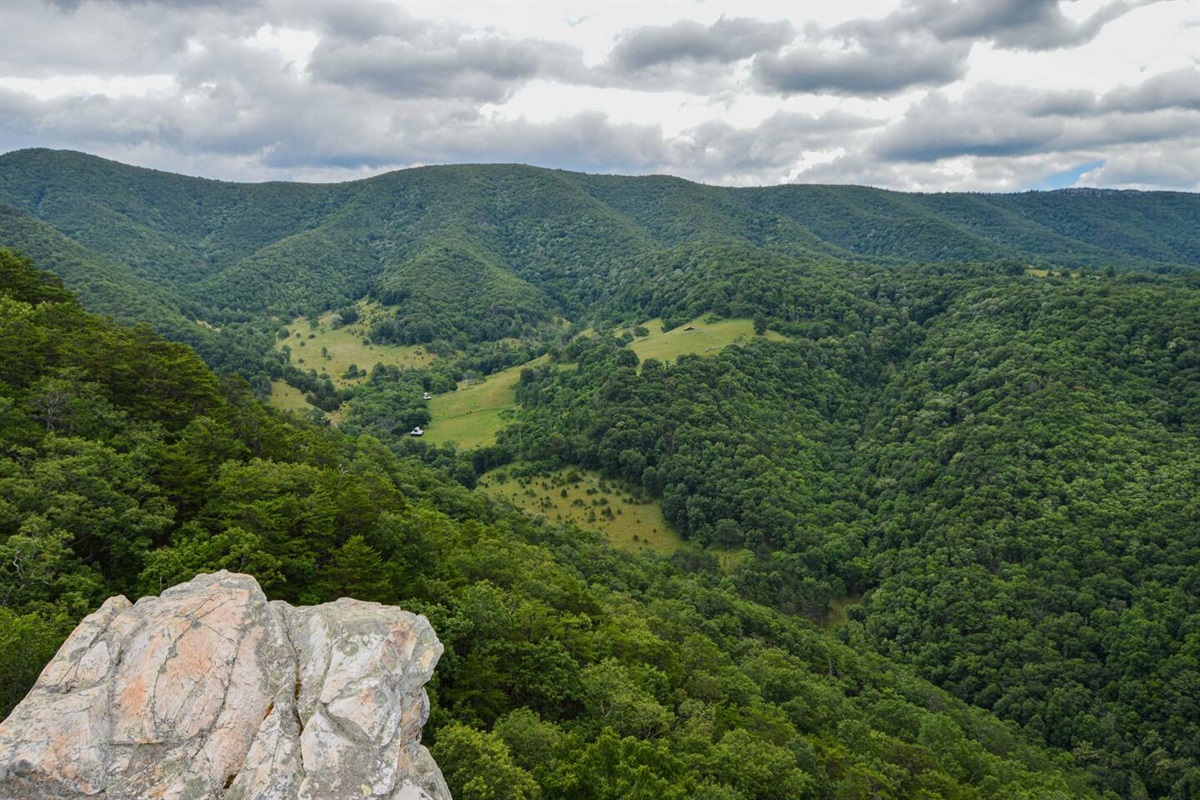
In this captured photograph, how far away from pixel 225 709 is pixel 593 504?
11606cm

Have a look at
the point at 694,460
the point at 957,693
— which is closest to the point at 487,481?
the point at 694,460

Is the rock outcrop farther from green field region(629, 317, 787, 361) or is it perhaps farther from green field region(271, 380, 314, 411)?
green field region(629, 317, 787, 361)

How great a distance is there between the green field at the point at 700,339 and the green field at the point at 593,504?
1923 inches

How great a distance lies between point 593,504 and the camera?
131500 millimetres

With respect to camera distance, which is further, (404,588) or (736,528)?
(736,528)

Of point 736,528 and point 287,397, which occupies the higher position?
point 287,397

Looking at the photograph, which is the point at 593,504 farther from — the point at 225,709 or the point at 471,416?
the point at 225,709

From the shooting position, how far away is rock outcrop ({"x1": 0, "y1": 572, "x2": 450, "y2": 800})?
15.2m

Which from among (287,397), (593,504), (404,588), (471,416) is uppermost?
(404,588)

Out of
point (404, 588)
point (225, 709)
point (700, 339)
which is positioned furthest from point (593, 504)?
point (225, 709)

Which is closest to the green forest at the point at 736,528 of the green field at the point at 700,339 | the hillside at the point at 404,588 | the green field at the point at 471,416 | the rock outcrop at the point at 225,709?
Answer: the hillside at the point at 404,588

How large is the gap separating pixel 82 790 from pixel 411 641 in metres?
7.73

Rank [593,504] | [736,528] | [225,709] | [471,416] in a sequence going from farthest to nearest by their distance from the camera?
[471,416], [593,504], [736,528], [225,709]

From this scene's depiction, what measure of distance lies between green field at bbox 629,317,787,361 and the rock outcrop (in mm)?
155595
